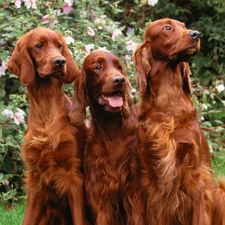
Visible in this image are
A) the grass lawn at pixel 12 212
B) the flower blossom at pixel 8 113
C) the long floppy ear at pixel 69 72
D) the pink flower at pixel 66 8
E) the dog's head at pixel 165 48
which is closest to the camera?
the dog's head at pixel 165 48

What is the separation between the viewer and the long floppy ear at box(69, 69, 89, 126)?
5531 mm

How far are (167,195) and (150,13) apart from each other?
500cm

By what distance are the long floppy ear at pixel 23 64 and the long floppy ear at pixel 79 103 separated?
332 mm

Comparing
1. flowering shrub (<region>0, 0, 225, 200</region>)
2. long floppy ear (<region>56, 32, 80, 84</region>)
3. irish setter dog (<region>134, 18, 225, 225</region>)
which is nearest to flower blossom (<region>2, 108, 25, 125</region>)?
flowering shrub (<region>0, 0, 225, 200</region>)

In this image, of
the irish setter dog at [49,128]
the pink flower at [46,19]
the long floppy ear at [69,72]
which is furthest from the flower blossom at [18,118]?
the long floppy ear at [69,72]

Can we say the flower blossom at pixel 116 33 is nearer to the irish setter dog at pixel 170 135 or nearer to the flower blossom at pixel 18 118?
the flower blossom at pixel 18 118

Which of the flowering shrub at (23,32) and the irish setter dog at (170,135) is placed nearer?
the irish setter dog at (170,135)

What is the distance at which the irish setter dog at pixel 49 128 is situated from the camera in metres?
5.54

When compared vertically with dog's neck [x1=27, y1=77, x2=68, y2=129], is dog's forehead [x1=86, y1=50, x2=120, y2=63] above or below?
above

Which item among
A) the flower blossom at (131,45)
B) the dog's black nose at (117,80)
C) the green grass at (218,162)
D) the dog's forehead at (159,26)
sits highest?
the dog's forehead at (159,26)

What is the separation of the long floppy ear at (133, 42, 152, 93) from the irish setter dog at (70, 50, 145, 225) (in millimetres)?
116

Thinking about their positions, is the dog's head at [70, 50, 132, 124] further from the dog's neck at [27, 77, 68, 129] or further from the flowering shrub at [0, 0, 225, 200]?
the flowering shrub at [0, 0, 225, 200]

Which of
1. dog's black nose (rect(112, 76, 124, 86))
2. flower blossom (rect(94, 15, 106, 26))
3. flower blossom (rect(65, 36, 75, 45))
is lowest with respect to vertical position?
flower blossom (rect(94, 15, 106, 26))

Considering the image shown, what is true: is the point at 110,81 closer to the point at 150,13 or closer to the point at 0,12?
the point at 0,12
